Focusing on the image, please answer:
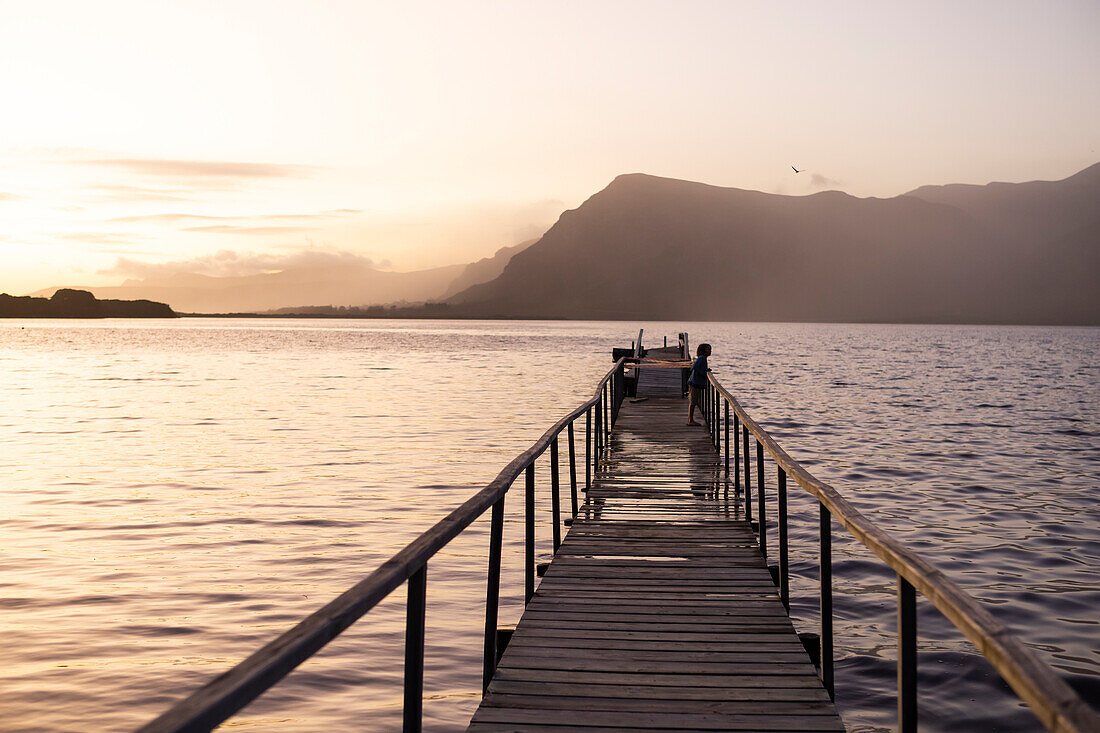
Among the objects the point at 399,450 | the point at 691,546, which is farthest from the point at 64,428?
the point at 691,546

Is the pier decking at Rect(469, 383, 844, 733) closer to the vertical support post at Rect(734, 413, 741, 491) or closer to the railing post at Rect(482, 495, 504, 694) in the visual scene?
the railing post at Rect(482, 495, 504, 694)

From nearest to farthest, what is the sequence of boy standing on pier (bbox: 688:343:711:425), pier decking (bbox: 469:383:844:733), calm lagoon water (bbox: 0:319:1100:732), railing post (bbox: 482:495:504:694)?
1. pier decking (bbox: 469:383:844:733)
2. railing post (bbox: 482:495:504:694)
3. calm lagoon water (bbox: 0:319:1100:732)
4. boy standing on pier (bbox: 688:343:711:425)

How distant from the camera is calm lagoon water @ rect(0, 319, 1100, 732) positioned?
23.8 feet

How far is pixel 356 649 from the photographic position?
8.12m

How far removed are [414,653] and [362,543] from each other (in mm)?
8314

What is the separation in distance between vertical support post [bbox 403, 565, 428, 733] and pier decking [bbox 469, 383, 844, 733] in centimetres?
56

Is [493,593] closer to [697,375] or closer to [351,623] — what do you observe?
[351,623]

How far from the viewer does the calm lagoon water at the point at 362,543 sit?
7266 mm

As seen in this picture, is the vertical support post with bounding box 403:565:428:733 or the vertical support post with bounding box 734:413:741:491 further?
the vertical support post with bounding box 734:413:741:491

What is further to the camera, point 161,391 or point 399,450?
point 161,391

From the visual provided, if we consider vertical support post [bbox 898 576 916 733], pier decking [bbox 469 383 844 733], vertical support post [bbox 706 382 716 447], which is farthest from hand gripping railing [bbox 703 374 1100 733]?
vertical support post [bbox 706 382 716 447]

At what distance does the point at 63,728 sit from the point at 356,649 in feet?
7.83

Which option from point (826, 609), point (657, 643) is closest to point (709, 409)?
point (657, 643)

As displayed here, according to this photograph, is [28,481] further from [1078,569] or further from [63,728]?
[1078,569]
